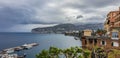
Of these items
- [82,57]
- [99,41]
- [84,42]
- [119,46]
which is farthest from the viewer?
[84,42]

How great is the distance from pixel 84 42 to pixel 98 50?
8389 mm

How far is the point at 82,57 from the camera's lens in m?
48.1

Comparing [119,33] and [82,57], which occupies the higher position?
[119,33]

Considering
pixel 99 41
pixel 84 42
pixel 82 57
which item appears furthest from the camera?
pixel 84 42

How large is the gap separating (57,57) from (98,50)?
9696 mm

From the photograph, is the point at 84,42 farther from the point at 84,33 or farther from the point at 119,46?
the point at 119,46

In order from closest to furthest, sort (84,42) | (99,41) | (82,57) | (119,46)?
(82,57) < (119,46) < (99,41) < (84,42)

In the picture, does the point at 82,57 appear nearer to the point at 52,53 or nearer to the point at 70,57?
the point at 70,57

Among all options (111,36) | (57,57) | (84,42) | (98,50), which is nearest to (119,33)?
(111,36)

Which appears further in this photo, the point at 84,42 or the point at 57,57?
the point at 84,42

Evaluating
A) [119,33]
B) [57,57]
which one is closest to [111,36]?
[119,33]

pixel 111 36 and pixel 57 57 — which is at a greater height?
pixel 111 36

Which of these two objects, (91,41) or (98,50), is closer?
(98,50)

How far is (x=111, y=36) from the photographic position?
178 feet
